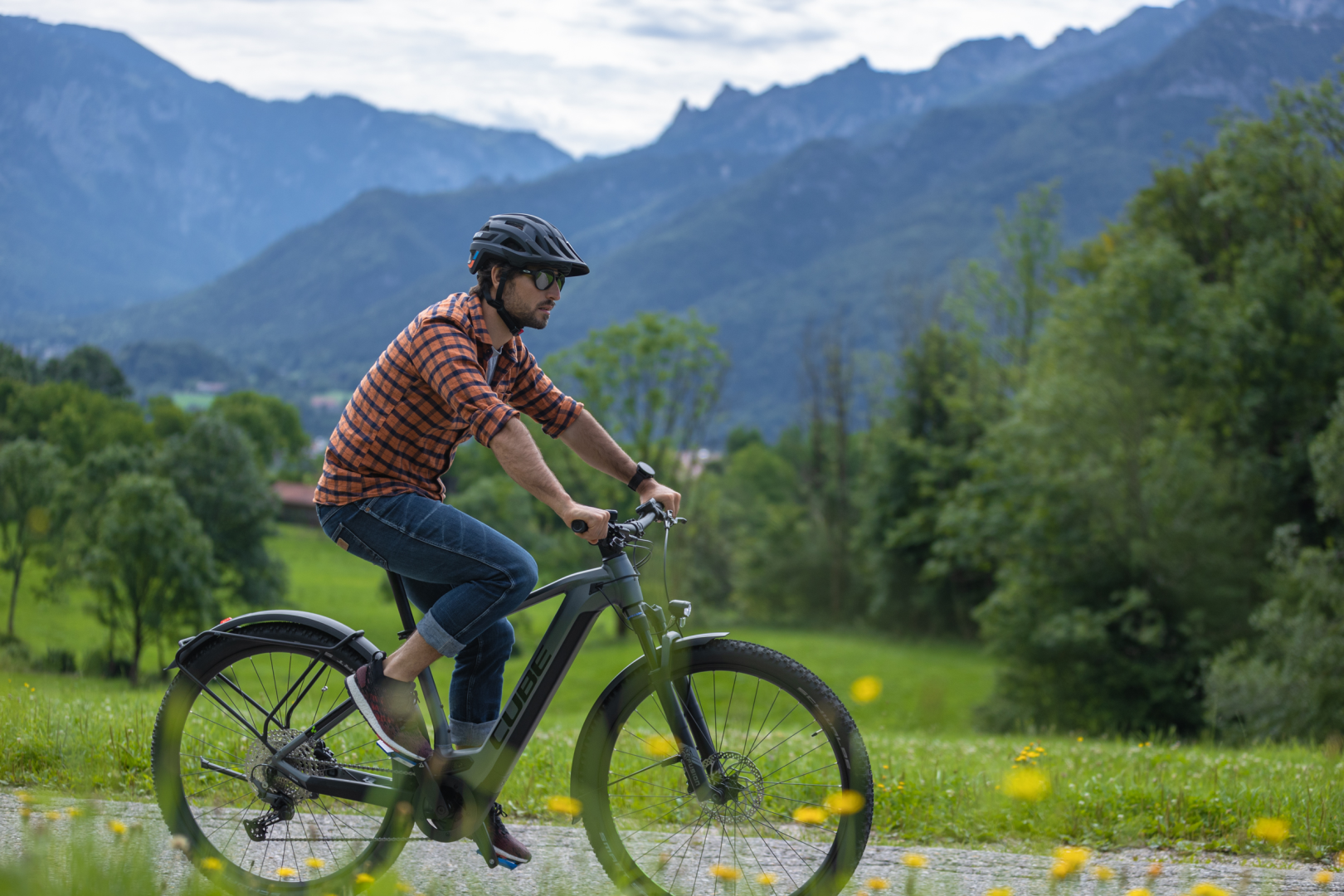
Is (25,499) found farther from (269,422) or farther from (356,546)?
(356,546)

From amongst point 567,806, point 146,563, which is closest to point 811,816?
point 567,806

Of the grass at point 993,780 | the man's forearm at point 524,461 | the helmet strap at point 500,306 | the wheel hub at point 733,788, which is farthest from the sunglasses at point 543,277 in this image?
the wheel hub at point 733,788

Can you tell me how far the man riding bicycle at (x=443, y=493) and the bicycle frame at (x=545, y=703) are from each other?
0.07m

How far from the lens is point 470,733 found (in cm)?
347

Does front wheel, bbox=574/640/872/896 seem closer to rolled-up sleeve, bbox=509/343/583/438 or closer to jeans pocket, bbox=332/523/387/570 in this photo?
jeans pocket, bbox=332/523/387/570

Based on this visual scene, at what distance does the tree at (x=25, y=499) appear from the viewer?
137ft

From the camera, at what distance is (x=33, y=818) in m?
3.61

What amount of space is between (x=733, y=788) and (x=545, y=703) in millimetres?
657

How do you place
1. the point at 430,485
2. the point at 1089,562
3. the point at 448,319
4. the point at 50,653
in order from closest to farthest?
1. the point at 448,319
2. the point at 430,485
3. the point at 50,653
4. the point at 1089,562

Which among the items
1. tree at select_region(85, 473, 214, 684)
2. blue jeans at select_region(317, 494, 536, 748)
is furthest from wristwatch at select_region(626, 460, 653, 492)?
tree at select_region(85, 473, 214, 684)

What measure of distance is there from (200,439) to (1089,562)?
35856 mm

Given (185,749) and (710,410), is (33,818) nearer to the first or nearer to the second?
(185,749)

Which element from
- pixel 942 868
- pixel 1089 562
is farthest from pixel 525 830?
pixel 1089 562

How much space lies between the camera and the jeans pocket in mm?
3361
